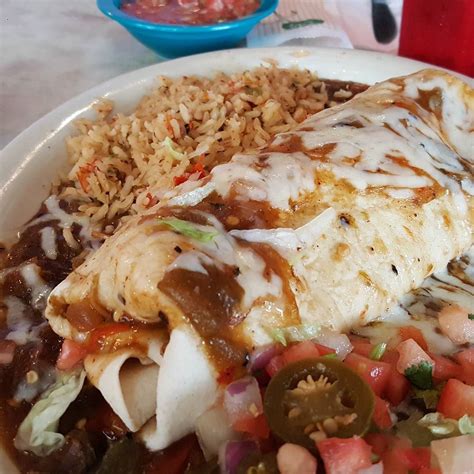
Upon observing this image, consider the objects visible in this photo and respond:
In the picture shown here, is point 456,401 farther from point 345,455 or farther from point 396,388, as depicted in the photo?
point 345,455

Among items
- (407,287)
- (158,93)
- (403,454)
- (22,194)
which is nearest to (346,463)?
(403,454)

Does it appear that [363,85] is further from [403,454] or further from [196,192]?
[403,454]

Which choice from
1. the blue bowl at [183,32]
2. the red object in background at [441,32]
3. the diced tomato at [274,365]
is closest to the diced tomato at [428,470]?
the diced tomato at [274,365]

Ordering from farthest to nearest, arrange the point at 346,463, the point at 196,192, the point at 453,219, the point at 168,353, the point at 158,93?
the point at 158,93 < the point at 453,219 < the point at 196,192 < the point at 168,353 < the point at 346,463

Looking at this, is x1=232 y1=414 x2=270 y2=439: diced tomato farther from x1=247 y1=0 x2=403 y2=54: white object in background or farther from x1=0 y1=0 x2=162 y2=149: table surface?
x1=247 y1=0 x2=403 y2=54: white object in background

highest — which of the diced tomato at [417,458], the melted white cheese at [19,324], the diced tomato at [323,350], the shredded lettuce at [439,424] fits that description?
the diced tomato at [323,350]

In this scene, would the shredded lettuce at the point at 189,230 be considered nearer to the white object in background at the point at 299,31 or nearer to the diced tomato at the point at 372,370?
the diced tomato at the point at 372,370
